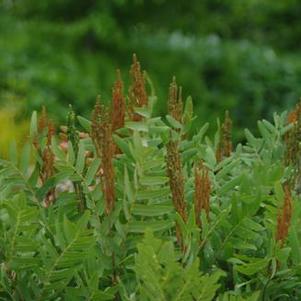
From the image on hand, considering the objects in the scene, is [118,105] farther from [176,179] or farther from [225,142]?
[225,142]

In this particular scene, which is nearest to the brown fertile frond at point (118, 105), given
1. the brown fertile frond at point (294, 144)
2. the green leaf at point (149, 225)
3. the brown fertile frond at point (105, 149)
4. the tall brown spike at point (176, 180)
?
the brown fertile frond at point (105, 149)

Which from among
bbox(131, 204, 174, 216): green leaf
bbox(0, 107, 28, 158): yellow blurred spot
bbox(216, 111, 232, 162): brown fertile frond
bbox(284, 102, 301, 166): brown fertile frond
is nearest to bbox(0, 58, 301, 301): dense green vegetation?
bbox(131, 204, 174, 216): green leaf

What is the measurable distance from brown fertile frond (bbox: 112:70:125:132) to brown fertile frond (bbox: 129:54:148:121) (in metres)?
0.04

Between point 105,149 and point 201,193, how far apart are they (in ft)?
0.74

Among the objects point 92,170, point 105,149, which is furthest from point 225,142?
point 105,149

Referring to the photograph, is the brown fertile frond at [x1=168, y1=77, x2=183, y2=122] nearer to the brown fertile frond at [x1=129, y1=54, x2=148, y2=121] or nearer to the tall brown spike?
the brown fertile frond at [x1=129, y1=54, x2=148, y2=121]

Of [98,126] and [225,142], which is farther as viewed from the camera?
[225,142]

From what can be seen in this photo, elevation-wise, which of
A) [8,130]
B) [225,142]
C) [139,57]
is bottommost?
[139,57]

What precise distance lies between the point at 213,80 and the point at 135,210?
31.6 ft

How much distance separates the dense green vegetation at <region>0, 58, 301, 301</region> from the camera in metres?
1.79

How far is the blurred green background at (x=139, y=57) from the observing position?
9.68 metres

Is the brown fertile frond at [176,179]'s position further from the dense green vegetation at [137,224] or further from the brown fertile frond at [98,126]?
the brown fertile frond at [98,126]

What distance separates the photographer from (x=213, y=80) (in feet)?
37.6

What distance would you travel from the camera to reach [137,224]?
1.90m
